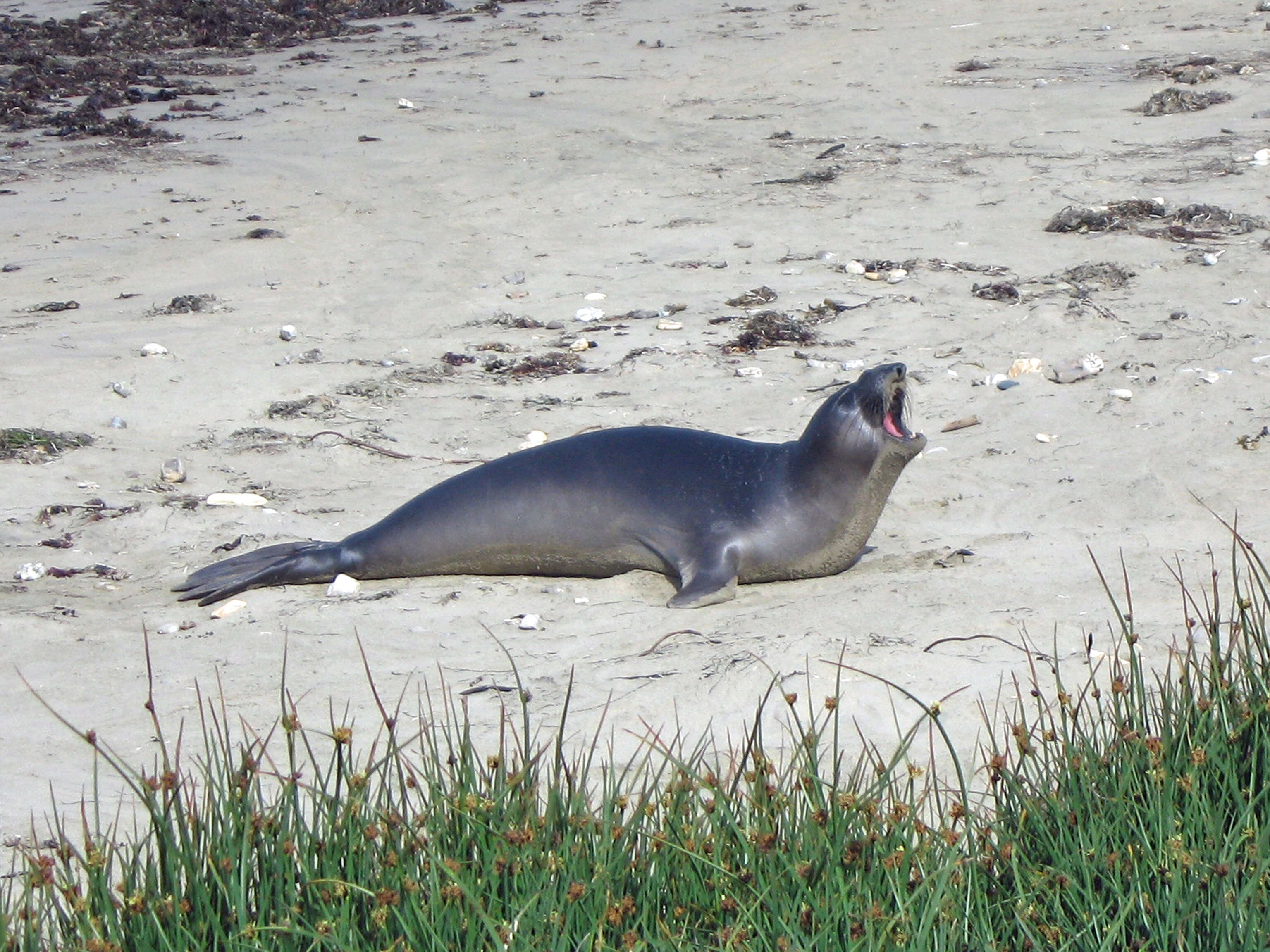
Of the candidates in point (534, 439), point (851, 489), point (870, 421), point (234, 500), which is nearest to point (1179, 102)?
point (534, 439)

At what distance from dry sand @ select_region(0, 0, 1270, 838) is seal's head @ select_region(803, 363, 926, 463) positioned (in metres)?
0.32

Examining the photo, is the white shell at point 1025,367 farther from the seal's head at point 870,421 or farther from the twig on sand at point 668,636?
the twig on sand at point 668,636

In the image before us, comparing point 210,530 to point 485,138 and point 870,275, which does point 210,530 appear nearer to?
point 870,275

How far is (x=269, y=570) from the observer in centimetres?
408

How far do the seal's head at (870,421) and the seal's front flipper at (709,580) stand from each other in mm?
443

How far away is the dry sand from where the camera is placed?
3434 millimetres

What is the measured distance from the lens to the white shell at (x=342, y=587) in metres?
4.06

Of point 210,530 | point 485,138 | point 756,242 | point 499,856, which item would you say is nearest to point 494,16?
point 485,138

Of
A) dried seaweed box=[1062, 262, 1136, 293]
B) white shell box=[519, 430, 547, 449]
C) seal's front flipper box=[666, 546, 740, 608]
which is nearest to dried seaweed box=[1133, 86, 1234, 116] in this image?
dried seaweed box=[1062, 262, 1136, 293]

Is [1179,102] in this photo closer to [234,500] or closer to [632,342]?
[632,342]

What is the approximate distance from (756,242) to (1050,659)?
446 cm

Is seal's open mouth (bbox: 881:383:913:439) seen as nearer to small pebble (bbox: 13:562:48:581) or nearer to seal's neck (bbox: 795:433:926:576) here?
seal's neck (bbox: 795:433:926:576)

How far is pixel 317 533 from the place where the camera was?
14.9 feet

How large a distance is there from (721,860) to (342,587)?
232 centimetres
